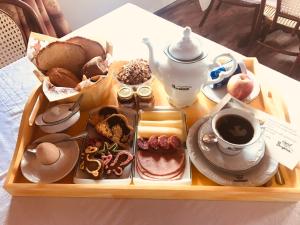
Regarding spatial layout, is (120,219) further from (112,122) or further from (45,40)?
(45,40)

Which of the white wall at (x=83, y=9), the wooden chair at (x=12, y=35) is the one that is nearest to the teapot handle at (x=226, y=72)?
the wooden chair at (x=12, y=35)

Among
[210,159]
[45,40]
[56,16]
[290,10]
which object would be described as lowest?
[290,10]

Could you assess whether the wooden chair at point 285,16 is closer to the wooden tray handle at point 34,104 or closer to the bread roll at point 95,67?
the bread roll at point 95,67

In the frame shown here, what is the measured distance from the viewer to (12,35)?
1.12 metres

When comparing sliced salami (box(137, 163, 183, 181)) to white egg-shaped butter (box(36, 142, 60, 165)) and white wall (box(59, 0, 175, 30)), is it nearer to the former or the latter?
white egg-shaped butter (box(36, 142, 60, 165))

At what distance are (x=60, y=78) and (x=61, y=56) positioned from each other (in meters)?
0.08

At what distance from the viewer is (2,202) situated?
0.66 meters

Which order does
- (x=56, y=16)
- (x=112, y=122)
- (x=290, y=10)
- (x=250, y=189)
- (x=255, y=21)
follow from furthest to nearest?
1. (x=255, y=21)
2. (x=290, y=10)
3. (x=56, y=16)
4. (x=112, y=122)
5. (x=250, y=189)

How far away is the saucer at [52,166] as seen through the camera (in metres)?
0.66

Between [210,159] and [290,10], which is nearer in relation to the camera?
[210,159]

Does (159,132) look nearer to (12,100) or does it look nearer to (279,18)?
(12,100)

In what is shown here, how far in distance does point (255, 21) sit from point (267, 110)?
1366mm

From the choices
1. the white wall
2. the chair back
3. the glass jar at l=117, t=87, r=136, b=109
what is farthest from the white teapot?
the white wall

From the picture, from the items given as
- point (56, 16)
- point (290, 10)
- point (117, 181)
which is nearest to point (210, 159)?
point (117, 181)
